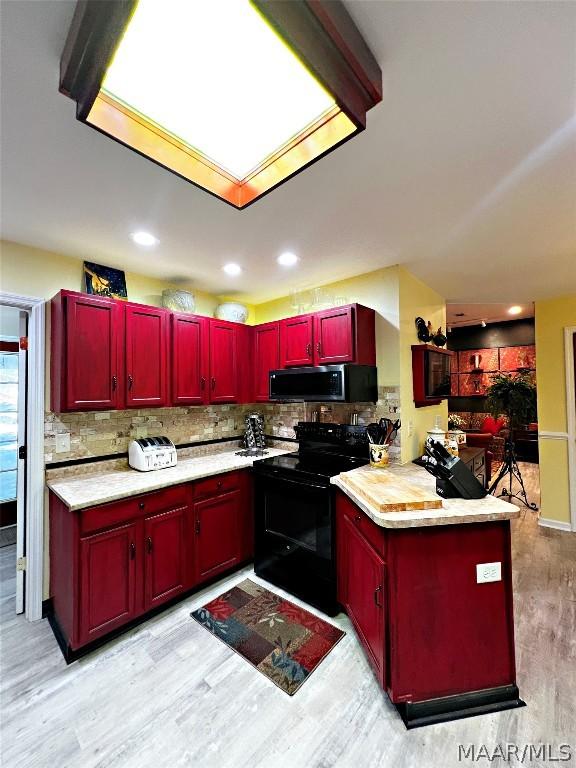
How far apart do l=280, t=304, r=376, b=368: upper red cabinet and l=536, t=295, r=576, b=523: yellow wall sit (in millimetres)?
2388

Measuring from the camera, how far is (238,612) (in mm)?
2201

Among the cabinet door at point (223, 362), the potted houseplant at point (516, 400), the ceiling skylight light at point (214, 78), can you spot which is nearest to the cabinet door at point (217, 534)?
the cabinet door at point (223, 362)

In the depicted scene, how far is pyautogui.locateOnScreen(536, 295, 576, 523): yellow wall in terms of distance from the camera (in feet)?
11.5

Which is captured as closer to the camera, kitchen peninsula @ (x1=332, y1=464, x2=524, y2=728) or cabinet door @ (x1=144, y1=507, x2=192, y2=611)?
kitchen peninsula @ (x1=332, y1=464, x2=524, y2=728)

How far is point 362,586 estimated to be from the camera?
183 centimetres

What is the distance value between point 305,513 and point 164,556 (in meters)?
1.03

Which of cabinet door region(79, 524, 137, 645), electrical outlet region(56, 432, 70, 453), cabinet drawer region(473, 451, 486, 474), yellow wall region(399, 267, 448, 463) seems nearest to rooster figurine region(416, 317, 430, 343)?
yellow wall region(399, 267, 448, 463)

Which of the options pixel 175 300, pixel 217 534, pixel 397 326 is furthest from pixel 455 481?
pixel 175 300

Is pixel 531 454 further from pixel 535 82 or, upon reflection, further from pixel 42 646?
pixel 42 646

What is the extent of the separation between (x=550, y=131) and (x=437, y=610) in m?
2.16

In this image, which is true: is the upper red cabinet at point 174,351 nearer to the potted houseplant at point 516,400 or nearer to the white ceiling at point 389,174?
the white ceiling at point 389,174

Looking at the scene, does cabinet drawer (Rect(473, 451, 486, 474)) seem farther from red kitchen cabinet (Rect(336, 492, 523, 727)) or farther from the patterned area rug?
the patterned area rug

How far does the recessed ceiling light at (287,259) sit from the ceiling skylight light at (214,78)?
1029 mm

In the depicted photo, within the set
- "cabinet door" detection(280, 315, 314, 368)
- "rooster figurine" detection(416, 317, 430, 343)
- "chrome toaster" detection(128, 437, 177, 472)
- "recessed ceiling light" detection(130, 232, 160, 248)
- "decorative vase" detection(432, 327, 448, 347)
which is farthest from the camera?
"decorative vase" detection(432, 327, 448, 347)
